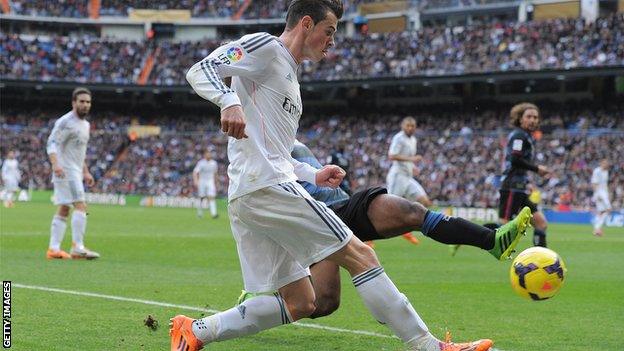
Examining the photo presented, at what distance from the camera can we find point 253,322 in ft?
18.6

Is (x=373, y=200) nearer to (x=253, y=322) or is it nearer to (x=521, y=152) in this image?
(x=253, y=322)

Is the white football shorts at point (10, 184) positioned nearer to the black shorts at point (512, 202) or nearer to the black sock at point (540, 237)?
the black shorts at point (512, 202)

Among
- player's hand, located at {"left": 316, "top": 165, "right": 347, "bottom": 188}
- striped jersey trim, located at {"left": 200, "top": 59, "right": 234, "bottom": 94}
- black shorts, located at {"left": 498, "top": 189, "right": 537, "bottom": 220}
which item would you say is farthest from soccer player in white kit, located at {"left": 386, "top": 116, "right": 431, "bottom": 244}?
striped jersey trim, located at {"left": 200, "top": 59, "right": 234, "bottom": 94}

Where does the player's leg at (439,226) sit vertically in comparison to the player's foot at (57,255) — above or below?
above

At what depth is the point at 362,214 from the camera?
6582 millimetres

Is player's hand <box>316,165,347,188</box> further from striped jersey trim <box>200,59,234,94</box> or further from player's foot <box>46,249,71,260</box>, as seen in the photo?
player's foot <box>46,249,71,260</box>

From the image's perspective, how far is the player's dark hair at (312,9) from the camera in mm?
5434

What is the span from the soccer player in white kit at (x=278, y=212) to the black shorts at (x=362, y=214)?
101cm

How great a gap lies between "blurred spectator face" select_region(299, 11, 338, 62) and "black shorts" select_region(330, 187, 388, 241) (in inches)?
55.4

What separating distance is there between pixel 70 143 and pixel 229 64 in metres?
9.77

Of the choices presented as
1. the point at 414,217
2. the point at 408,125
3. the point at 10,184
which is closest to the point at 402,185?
the point at 408,125

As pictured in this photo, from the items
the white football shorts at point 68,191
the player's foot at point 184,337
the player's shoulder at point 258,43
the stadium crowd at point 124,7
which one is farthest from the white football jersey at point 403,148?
the stadium crowd at point 124,7

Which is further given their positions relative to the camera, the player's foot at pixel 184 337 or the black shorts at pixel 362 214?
the black shorts at pixel 362 214

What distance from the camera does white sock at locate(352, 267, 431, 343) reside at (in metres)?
5.20
